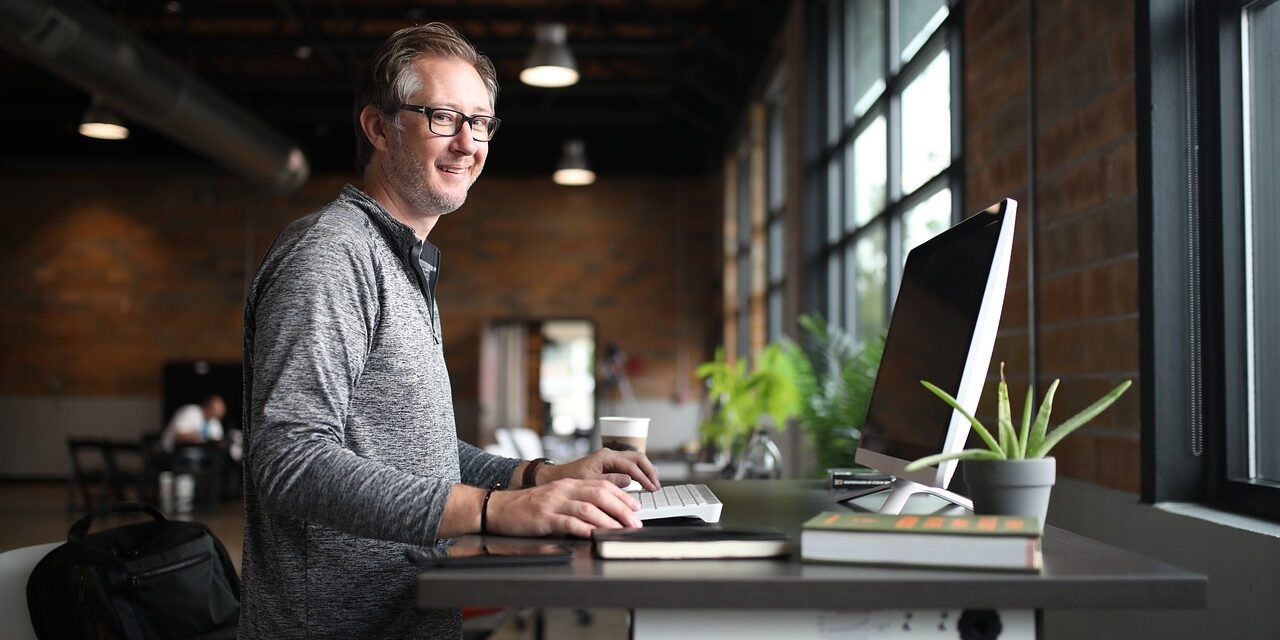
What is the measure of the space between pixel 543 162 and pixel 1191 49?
10.8 meters

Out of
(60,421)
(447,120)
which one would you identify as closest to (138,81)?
(447,120)

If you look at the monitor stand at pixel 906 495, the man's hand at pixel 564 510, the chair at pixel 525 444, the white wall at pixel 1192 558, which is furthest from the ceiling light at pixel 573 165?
the man's hand at pixel 564 510

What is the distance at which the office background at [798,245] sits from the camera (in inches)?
85.0

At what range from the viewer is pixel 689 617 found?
115 centimetres

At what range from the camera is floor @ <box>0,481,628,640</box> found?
5.02 m

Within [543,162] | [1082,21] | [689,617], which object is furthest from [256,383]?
[543,162]

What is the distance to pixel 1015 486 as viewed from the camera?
1.26 meters

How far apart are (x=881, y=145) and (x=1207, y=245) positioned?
3272mm

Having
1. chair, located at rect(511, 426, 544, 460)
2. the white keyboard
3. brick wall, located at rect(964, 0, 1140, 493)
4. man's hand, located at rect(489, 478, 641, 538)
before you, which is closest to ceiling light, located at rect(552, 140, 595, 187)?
chair, located at rect(511, 426, 544, 460)

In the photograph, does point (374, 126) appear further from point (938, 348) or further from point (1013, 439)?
point (1013, 439)

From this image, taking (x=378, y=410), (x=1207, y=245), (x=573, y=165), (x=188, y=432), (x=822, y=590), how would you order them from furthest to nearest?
(x=188, y=432), (x=573, y=165), (x=1207, y=245), (x=378, y=410), (x=822, y=590)

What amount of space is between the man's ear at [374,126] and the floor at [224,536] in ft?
2.98

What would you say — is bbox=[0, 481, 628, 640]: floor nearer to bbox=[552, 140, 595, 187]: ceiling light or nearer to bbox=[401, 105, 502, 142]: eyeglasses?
bbox=[401, 105, 502, 142]: eyeglasses

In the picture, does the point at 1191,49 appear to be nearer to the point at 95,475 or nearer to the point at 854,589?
the point at 854,589
